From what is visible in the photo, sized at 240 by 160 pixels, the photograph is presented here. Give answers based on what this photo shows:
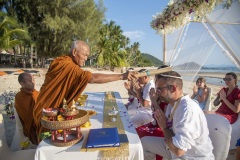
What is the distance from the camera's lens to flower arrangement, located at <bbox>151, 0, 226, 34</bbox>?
454cm

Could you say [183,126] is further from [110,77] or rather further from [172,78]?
[110,77]

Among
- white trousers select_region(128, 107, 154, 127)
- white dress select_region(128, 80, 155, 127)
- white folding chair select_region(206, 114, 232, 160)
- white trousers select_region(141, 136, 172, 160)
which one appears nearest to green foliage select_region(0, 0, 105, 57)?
white dress select_region(128, 80, 155, 127)

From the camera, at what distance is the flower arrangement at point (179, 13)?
454cm

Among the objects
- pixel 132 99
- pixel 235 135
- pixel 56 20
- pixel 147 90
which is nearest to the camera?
pixel 235 135

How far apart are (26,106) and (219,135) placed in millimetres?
2614

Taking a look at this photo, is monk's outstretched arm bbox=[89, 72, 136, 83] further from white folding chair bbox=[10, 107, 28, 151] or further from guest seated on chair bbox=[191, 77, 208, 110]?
guest seated on chair bbox=[191, 77, 208, 110]

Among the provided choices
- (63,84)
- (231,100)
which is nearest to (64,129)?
(63,84)

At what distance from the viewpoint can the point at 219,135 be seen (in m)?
2.45

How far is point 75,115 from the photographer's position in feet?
7.33

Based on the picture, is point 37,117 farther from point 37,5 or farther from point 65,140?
point 37,5

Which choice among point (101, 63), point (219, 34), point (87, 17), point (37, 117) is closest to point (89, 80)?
point (37, 117)

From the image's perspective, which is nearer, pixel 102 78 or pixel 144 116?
pixel 102 78

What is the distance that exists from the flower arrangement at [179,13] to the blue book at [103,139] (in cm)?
347

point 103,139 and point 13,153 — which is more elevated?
point 103,139
